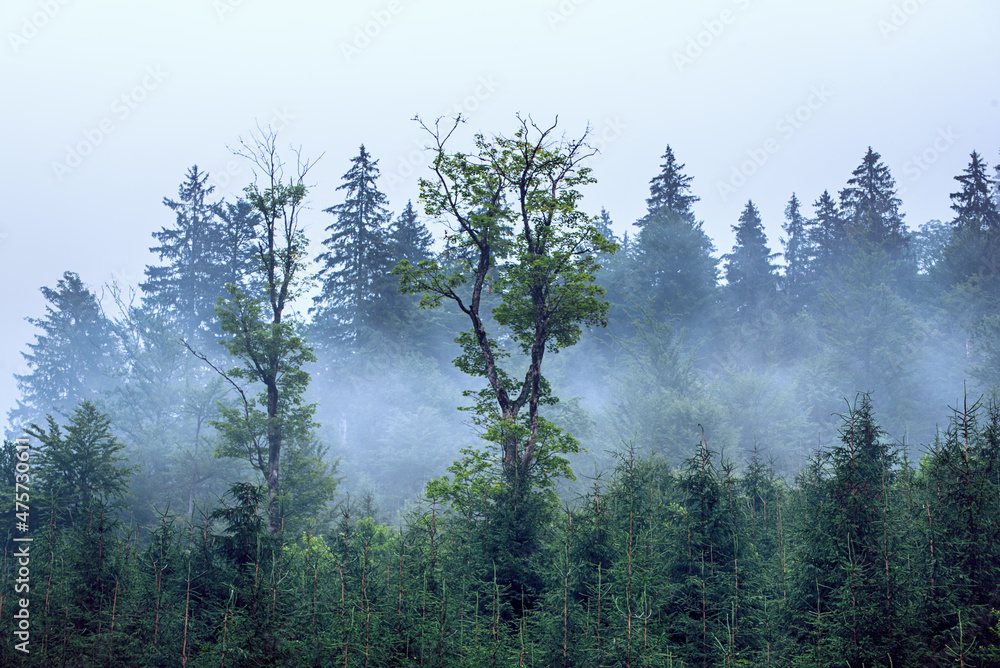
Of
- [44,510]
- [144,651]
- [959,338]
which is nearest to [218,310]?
[44,510]

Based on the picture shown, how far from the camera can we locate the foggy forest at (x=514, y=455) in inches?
364

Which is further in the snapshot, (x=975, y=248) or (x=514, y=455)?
(x=975, y=248)

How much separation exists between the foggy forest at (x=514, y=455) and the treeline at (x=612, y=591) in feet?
0.19

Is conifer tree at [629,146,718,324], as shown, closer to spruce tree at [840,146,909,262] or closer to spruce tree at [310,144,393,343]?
spruce tree at [840,146,909,262]

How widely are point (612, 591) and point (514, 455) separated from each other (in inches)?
301

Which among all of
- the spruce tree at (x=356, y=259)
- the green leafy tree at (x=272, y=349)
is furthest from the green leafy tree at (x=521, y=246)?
the spruce tree at (x=356, y=259)

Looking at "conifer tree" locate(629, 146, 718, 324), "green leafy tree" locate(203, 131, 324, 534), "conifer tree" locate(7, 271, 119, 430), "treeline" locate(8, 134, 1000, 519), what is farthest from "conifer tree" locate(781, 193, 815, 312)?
"conifer tree" locate(7, 271, 119, 430)

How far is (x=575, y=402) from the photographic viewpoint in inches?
1439

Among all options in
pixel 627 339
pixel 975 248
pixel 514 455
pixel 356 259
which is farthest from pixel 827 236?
pixel 514 455

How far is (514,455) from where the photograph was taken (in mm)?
17562

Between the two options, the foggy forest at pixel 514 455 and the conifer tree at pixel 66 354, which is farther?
the conifer tree at pixel 66 354

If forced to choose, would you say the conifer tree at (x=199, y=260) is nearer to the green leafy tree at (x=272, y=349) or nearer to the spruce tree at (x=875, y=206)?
the green leafy tree at (x=272, y=349)

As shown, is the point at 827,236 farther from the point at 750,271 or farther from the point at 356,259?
the point at 356,259

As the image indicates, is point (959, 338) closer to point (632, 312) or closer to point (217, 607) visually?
point (632, 312)
